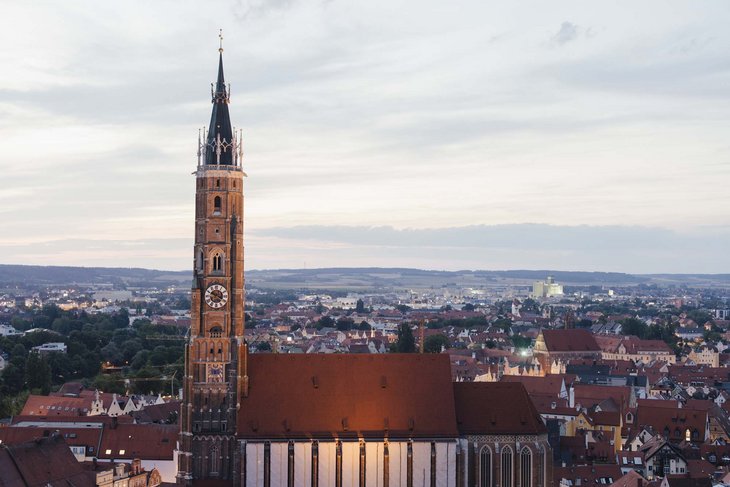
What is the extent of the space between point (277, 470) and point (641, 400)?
66.0m

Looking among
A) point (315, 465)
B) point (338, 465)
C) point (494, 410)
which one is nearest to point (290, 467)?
point (315, 465)

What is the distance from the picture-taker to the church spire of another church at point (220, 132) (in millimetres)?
76750

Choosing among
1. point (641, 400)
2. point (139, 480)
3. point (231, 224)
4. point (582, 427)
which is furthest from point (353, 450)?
point (641, 400)

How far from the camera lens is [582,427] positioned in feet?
382

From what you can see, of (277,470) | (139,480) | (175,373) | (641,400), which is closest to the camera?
(277,470)

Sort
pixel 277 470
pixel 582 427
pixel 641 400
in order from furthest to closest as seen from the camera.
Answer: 1. pixel 641 400
2. pixel 582 427
3. pixel 277 470

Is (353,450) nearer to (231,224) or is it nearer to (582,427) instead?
(231,224)

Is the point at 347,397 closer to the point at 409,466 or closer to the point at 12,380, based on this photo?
the point at 409,466

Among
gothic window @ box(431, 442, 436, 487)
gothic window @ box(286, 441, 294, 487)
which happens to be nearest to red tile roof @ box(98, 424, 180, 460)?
gothic window @ box(286, 441, 294, 487)

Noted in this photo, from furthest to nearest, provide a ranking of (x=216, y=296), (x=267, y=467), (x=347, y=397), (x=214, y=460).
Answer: (x=216, y=296) < (x=347, y=397) < (x=214, y=460) < (x=267, y=467)

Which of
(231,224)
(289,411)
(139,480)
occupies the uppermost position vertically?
(231,224)

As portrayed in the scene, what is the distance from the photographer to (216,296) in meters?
76.2

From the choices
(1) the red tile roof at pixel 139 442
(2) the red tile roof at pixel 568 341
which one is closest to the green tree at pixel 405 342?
(2) the red tile roof at pixel 568 341

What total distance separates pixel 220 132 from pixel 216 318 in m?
11.8
